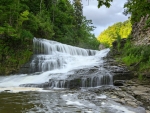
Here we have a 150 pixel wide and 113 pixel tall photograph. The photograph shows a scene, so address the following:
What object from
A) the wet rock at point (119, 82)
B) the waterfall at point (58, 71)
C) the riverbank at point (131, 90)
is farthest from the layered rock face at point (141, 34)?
the wet rock at point (119, 82)

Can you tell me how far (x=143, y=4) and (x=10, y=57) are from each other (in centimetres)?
1315

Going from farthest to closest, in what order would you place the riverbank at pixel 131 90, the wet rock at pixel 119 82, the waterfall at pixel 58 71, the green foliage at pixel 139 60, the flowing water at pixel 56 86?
the green foliage at pixel 139 60
the waterfall at pixel 58 71
the wet rock at pixel 119 82
the riverbank at pixel 131 90
the flowing water at pixel 56 86

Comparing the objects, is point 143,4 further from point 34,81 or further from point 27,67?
point 27,67

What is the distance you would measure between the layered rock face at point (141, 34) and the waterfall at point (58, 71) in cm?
361

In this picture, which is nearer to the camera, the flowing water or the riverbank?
the flowing water

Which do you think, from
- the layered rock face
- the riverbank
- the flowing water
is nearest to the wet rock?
the riverbank

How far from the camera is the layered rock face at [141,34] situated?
48.0 feet

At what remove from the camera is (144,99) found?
627cm

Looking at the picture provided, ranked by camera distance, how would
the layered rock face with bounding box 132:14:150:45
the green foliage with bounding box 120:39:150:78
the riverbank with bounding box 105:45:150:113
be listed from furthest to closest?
1. the layered rock face with bounding box 132:14:150:45
2. the green foliage with bounding box 120:39:150:78
3. the riverbank with bounding box 105:45:150:113

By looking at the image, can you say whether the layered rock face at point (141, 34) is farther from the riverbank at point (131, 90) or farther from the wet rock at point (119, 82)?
the wet rock at point (119, 82)

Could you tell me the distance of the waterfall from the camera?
10.8 meters

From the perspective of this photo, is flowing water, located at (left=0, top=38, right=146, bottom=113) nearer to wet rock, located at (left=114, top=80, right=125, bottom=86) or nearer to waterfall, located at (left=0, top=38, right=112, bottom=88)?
waterfall, located at (left=0, top=38, right=112, bottom=88)

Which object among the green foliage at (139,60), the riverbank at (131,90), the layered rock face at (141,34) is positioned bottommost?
the riverbank at (131,90)

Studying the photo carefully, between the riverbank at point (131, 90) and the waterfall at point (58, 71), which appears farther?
the waterfall at point (58, 71)
